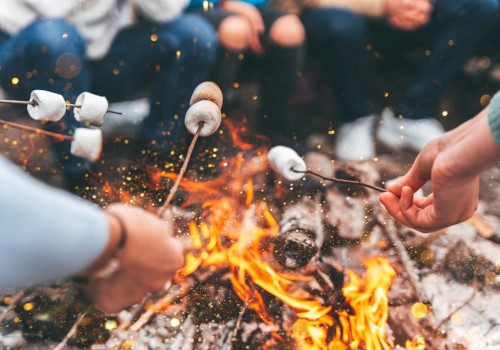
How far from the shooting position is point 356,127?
3.54 metres

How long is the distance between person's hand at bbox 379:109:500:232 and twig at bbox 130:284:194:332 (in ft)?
3.67

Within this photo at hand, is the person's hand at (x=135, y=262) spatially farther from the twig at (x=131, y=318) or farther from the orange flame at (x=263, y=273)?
the orange flame at (x=263, y=273)

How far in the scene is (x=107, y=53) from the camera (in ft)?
9.89

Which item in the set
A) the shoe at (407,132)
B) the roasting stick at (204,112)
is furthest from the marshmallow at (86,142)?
the shoe at (407,132)

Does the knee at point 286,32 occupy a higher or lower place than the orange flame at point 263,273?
higher

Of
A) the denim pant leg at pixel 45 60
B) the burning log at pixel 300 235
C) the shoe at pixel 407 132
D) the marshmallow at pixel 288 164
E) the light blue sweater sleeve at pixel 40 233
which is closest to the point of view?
the light blue sweater sleeve at pixel 40 233

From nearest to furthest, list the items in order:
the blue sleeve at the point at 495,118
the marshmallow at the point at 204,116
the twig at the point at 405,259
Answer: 1. the blue sleeve at the point at 495,118
2. the marshmallow at the point at 204,116
3. the twig at the point at 405,259

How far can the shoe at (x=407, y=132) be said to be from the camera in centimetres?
344

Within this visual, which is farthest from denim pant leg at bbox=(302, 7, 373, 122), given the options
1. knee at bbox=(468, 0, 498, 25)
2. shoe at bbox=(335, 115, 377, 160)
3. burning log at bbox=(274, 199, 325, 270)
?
burning log at bbox=(274, 199, 325, 270)

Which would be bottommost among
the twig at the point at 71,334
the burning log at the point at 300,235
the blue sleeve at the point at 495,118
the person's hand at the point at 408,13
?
the twig at the point at 71,334

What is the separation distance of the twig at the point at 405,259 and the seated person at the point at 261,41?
122cm

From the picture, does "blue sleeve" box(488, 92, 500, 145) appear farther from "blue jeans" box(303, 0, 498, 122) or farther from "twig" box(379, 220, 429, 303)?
"blue jeans" box(303, 0, 498, 122)

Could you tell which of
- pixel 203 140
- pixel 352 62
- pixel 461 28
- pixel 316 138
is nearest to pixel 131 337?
pixel 203 140

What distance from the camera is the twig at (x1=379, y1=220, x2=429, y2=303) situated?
8.07 ft
